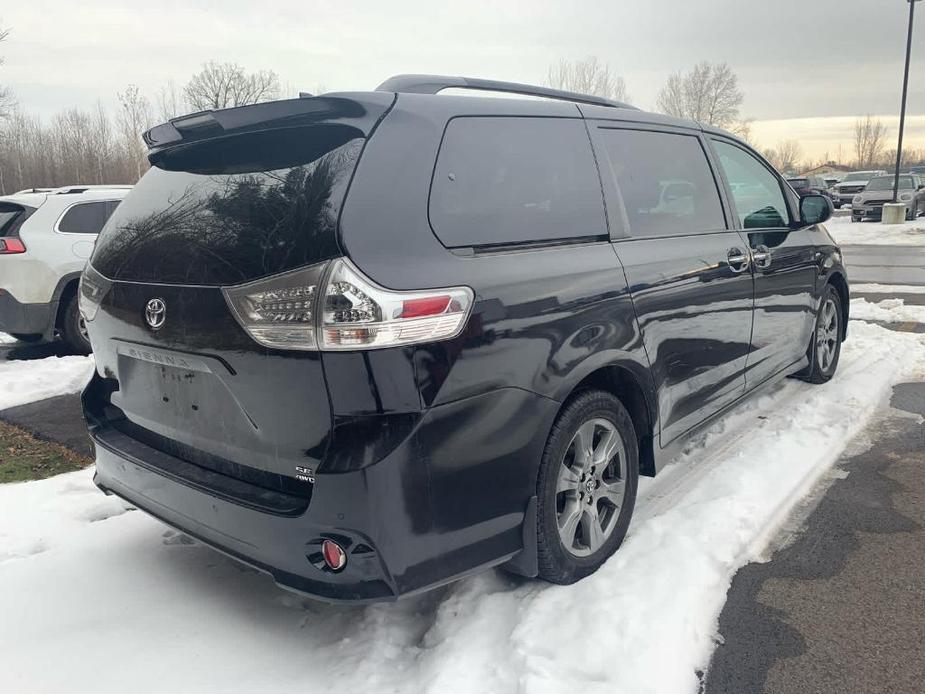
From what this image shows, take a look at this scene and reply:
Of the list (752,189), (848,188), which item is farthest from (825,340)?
(848,188)

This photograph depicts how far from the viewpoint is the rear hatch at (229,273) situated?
213 cm

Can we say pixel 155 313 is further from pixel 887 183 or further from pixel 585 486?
pixel 887 183

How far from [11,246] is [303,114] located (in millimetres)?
6023

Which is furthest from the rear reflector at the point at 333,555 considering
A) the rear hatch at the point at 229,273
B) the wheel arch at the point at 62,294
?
the wheel arch at the point at 62,294

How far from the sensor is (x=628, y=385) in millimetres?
3066

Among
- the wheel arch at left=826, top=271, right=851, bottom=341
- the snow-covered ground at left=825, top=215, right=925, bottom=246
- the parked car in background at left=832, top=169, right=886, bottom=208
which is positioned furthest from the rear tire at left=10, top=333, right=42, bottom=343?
the parked car in background at left=832, top=169, right=886, bottom=208

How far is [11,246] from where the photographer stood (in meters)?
6.95

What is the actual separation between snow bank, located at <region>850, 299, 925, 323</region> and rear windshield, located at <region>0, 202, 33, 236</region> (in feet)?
29.6

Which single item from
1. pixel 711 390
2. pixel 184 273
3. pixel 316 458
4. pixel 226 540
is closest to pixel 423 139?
pixel 184 273

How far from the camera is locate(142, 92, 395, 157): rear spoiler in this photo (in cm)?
228

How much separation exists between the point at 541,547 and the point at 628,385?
2.76ft

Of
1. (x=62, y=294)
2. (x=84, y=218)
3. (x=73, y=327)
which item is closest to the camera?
(x=62, y=294)

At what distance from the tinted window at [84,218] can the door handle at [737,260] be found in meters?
6.23

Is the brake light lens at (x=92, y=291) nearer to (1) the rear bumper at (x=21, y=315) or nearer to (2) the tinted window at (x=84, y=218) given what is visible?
(1) the rear bumper at (x=21, y=315)
